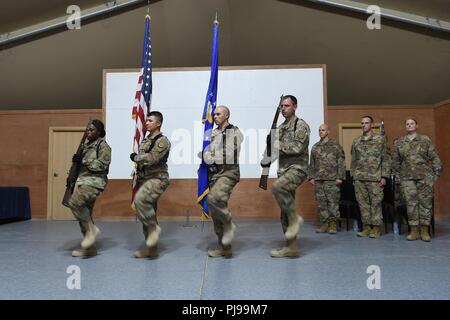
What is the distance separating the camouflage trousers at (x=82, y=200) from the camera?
330cm

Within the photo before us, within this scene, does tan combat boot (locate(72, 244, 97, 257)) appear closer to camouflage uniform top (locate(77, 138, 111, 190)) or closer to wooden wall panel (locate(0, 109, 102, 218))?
camouflage uniform top (locate(77, 138, 111, 190))

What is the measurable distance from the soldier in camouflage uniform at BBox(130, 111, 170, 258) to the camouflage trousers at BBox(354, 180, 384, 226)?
2.81 meters

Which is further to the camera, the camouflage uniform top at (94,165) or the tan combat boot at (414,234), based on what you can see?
the tan combat boot at (414,234)

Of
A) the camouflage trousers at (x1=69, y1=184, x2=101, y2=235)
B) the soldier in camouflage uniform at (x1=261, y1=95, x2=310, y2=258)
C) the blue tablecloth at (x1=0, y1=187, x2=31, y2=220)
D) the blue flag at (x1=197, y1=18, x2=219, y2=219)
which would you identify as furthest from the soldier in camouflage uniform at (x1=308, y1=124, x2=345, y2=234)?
the blue tablecloth at (x1=0, y1=187, x2=31, y2=220)

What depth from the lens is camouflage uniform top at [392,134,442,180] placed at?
420 centimetres

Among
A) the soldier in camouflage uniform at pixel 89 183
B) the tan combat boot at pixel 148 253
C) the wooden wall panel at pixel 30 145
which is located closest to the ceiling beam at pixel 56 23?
the wooden wall panel at pixel 30 145

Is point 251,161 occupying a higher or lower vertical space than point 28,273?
higher

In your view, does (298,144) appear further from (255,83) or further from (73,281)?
(255,83)

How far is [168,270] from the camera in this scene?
2.85 meters

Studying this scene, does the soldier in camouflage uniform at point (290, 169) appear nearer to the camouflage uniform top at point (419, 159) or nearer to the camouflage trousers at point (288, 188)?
the camouflage trousers at point (288, 188)

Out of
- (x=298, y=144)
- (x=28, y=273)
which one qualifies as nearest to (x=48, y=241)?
(x=28, y=273)

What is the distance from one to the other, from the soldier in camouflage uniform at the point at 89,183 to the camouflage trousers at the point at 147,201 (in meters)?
0.50
